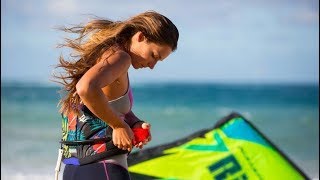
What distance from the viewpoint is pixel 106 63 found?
1742mm

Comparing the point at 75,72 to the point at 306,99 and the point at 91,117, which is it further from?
the point at 306,99

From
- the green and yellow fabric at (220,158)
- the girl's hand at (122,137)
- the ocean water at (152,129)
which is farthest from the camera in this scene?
the ocean water at (152,129)

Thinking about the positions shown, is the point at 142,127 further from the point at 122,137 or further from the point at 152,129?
the point at 152,129

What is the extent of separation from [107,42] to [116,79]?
0.38 ft

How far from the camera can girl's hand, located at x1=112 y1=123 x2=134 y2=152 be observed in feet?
5.92

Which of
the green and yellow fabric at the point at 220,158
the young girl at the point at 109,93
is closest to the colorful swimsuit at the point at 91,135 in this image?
the young girl at the point at 109,93

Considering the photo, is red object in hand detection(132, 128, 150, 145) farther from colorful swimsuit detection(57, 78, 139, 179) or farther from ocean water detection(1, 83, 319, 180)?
ocean water detection(1, 83, 319, 180)

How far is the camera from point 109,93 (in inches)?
72.2

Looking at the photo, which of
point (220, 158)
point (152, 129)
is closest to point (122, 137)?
point (220, 158)

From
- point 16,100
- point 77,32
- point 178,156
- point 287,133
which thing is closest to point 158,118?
point 287,133

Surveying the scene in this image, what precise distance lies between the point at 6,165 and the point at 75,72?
456cm

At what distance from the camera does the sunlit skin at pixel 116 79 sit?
1.70 meters

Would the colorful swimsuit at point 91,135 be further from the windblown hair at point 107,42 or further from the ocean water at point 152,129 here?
the ocean water at point 152,129

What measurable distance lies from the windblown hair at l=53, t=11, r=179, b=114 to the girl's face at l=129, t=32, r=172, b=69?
0.5 inches
